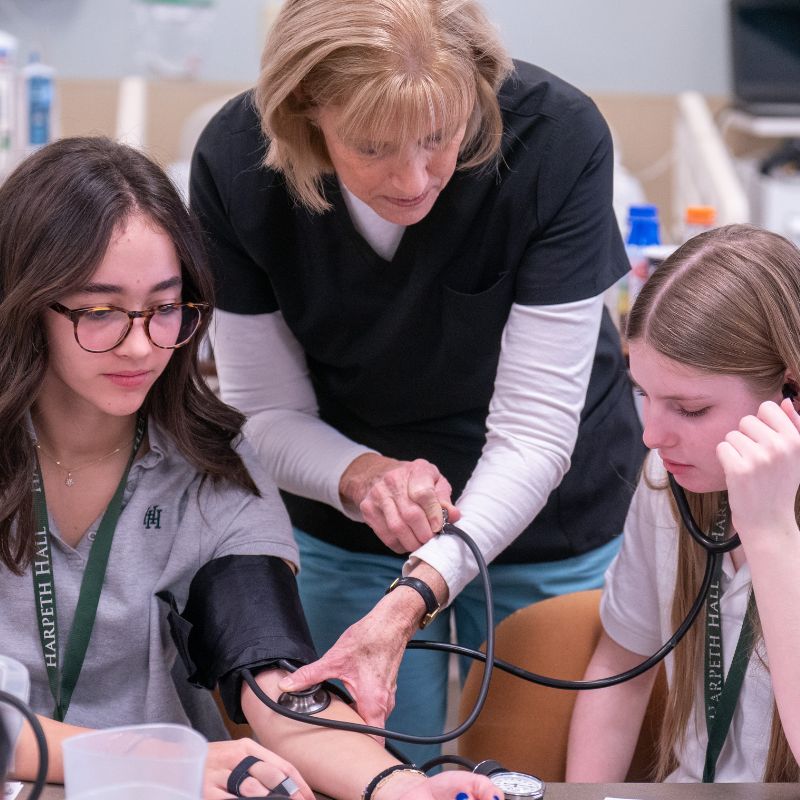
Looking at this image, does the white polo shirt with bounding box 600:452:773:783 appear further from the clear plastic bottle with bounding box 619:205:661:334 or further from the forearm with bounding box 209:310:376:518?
the clear plastic bottle with bounding box 619:205:661:334

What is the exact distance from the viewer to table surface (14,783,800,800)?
3.66ft

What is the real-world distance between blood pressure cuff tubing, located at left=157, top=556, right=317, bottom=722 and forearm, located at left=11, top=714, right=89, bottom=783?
0.16 metres

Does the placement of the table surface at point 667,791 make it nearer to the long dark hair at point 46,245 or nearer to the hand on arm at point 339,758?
the hand on arm at point 339,758

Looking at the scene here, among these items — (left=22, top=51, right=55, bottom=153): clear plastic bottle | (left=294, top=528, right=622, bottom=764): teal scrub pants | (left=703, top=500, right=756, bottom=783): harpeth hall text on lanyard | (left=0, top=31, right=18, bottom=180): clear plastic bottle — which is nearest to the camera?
(left=703, top=500, right=756, bottom=783): harpeth hall text on lanyard

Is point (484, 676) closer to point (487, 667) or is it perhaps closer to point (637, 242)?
point (487, 667)

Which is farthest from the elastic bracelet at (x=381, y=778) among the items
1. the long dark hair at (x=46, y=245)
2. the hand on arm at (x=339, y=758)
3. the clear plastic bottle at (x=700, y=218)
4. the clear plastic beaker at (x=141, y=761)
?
the clear plastic bottle at (x=700, y=218)

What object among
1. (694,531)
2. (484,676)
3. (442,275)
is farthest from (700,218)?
(484,676)

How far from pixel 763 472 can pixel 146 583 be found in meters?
0.75

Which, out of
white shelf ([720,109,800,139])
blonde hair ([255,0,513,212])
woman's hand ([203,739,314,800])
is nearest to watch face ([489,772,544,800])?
woman's hand ([203,739,314,800])

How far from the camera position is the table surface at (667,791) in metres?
1.12

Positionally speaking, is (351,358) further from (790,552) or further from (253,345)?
(790,552)

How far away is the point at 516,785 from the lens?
42.9 inches

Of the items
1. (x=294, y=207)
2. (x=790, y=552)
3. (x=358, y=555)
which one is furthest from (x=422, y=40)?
(x=358, y=555)

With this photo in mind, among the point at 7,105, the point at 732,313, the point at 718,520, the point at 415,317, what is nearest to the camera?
the point at 732,313
